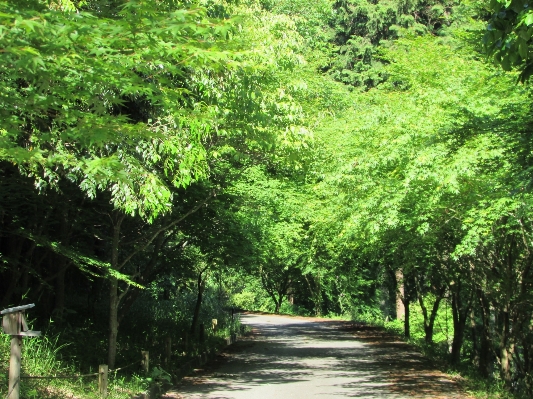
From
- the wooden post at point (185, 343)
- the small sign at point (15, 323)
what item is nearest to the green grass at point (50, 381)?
the small sign at point (15, 323)

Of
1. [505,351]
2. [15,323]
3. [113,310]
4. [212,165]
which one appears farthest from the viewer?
[505,351]

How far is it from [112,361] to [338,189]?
7.92m

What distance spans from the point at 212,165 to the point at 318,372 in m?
5.83

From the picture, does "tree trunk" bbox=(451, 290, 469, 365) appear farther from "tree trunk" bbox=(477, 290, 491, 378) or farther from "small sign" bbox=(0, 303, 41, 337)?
"small sign" bbox=(0, 303, 41, 337)

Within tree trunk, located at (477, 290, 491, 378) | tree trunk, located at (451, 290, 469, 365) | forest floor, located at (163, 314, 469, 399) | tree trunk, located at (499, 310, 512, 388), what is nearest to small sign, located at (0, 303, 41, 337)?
forest floor, located at (163, 314, 469, 399)

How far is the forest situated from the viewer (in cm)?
544

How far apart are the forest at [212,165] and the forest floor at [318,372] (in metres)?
1.02

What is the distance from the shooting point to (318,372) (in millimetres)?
15062

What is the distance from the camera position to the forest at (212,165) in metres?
5.44

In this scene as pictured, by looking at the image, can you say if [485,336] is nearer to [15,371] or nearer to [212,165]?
[212,165]

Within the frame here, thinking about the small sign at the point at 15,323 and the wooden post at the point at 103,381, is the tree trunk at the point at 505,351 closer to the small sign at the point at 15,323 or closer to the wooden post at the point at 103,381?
the wooden post at the point at 103,381

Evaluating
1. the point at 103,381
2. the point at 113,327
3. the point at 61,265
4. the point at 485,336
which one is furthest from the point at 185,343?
the point at 485,336

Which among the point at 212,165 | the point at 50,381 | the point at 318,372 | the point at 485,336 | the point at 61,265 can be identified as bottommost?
the point at 318,372

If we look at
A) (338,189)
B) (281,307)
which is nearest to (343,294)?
(281,307)
